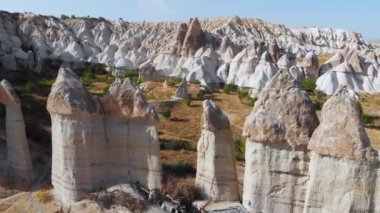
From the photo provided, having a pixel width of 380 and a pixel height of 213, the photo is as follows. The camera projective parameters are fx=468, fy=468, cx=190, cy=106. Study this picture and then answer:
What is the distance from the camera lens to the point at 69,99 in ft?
51.5

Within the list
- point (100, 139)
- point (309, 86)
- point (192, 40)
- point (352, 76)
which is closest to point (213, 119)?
point (100, 139)

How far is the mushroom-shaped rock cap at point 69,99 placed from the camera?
15.7 meters

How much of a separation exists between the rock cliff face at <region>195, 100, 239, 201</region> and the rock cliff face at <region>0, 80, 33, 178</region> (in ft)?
23.5

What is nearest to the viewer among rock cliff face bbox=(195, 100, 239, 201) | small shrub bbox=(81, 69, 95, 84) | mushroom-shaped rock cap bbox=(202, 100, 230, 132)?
mushroom-shaped rock cap bbox=(202, 100, 230, 132)

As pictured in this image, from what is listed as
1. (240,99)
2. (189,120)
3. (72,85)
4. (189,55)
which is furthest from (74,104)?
(189,55)

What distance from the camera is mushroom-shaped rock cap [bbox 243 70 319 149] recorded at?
43.4 feet

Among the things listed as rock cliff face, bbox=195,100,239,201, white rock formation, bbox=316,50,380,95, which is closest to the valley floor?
rock cliff face, bbox=195,100,239,201

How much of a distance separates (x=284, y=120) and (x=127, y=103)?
5595 mm

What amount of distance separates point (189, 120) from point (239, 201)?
51.6ft

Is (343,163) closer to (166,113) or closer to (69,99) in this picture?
(69,99)

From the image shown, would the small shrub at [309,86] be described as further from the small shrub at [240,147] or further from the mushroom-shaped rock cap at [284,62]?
the small shrub at [240,147]

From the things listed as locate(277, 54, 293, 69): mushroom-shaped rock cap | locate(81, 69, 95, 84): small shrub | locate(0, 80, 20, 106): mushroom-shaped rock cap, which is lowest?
locate(0, 80, 20, 106): mushroom-shaped rock cap

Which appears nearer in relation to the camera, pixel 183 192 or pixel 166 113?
pixel 183 192

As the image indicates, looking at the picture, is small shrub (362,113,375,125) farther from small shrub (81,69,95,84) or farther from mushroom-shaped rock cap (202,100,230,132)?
small shrub (81,69,95,84)
